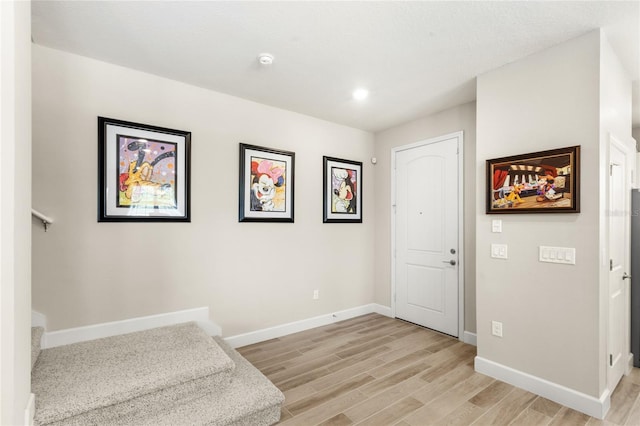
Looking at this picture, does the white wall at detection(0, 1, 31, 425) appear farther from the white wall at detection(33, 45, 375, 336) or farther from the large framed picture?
the large framed picture

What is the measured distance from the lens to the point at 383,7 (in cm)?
197

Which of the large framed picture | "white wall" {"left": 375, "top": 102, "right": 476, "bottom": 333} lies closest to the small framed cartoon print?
"white wall" {"left": 375, "top": 102, "right": 476, "bottom": 333}

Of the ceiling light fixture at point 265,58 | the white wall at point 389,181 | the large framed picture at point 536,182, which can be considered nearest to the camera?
the large framed picture at point 536,182

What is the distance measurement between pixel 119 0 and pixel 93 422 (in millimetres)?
2476

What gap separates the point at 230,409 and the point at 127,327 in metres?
1.36

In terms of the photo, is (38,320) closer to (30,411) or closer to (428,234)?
(30,411)

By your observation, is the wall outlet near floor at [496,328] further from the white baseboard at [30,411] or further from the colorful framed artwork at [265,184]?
the white baseboard at [30,411]

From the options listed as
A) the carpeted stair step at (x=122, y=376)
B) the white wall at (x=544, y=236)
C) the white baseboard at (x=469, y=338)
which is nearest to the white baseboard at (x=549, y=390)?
the white wall at (x=544, y=236)

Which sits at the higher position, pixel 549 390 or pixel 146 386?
pixel 146 386

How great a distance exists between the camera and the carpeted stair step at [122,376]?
1.74 metres

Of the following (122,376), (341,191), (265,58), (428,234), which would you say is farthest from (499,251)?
(122,376)

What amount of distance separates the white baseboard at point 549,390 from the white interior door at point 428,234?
2.97ft

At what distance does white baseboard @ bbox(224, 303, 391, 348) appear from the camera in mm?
3373

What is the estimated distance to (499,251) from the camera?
269 centimetres
